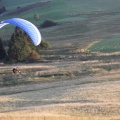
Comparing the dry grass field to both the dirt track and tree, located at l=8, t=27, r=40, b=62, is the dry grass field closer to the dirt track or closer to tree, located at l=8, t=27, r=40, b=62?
the dirt track

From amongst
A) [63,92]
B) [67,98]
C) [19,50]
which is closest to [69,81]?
[63,92]

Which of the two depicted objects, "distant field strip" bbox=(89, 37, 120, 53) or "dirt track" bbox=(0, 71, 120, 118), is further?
"distant field strip" bbox=(89, 37, 120, 53)

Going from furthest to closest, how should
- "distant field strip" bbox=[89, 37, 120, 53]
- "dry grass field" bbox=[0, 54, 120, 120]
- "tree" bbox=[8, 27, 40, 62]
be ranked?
"distant field strip" bbox=[89, 37, 120, 53], "tree" bbox=[8, 27, 40, 62], "dry grass field" bbox=[0, 54, 120, 120]

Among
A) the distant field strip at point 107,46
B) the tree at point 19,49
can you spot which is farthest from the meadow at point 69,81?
the tree at point 19,49

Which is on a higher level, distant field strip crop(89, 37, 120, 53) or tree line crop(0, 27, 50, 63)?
tree line crop(0, 27, 50, 63)

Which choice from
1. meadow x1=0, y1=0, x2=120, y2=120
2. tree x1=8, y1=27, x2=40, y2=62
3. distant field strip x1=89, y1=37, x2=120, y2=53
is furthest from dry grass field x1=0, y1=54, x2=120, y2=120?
distant field strip x1=89, y1=37, x2=120, y2=53

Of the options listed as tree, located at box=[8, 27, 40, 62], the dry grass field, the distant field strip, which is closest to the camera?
the dry grass field

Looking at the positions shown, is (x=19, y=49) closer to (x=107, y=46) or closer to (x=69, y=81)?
(x=69, y=81)
